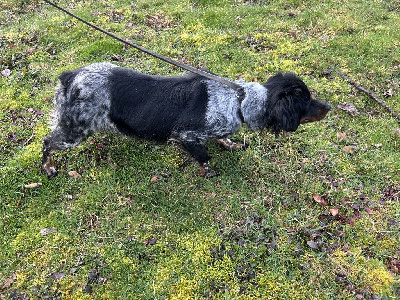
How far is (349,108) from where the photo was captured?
6.55m

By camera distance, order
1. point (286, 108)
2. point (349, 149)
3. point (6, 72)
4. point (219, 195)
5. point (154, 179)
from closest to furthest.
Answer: point (286, 108)
point (219, 195)
point (154, 179)
point (349, 149)
point (6, 72)

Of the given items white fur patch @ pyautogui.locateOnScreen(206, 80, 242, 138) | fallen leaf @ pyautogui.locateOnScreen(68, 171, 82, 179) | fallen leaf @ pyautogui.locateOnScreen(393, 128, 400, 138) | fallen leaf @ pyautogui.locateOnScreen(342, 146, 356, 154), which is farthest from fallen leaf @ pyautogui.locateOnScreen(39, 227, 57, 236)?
fallen leaf @ pyautogui.locateOnScreen(393, 128, 400, 138)

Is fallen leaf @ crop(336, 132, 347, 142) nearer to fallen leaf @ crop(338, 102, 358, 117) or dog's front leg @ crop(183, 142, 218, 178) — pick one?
fallen leaf @ crop(338, 102, 358, 117)

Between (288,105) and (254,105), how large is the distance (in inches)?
20.7

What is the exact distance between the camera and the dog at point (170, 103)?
493 centimetres

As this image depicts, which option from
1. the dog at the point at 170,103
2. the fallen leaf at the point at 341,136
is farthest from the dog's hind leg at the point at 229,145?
the fallen leaf at the point at 341,136

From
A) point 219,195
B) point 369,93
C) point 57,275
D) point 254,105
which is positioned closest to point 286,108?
point 254,105

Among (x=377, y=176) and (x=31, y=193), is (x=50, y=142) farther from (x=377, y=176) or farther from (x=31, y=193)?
(x=377, y=176)

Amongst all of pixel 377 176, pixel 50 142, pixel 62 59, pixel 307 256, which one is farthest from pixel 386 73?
pixel 62 59

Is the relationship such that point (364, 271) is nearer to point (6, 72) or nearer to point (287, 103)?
point (287, 103)

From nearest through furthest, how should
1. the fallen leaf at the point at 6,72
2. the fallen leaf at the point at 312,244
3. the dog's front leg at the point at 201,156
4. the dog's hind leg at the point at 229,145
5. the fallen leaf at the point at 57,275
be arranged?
the fallen leaf at the point at 57,275 < the fallen leaf at the point at 312,244 < the dog's front leg at the point at 201,156 < the dog's hind leg at the point at 229,145 < the fallen leaf at the point at 6,72

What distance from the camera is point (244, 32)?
27.3 feet

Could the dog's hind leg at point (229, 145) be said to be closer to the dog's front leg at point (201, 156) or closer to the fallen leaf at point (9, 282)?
the dog's front leg at point (201, 156)

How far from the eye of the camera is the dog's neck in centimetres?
491
